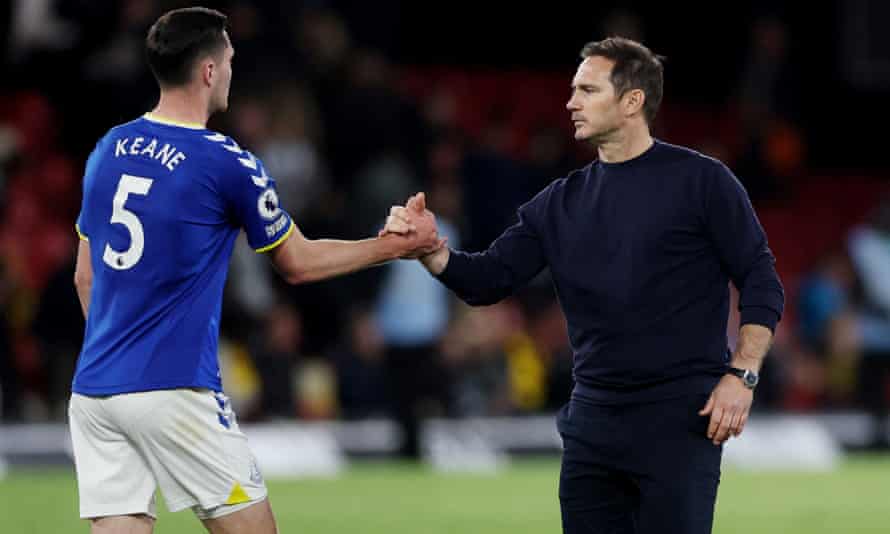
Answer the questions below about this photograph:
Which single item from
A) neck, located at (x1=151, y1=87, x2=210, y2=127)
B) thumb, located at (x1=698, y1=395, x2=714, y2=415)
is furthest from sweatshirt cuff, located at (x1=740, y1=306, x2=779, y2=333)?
neck, located at (x1=151, y1=87, x2=210, y2=127)

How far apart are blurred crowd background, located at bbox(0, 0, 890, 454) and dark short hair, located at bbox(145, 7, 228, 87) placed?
7865 mm

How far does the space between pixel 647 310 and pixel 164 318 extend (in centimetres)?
165

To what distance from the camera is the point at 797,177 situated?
758 inches

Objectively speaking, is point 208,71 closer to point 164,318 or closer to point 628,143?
point 164,318

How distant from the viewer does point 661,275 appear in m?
5.95

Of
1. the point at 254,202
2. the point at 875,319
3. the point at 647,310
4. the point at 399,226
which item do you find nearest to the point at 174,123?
the point at 254,202

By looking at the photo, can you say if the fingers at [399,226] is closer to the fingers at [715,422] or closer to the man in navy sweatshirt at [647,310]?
the man in navy sweatshirt at [647,310]

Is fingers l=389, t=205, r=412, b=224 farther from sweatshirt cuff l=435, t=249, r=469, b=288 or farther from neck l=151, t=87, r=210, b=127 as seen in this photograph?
neck l=151, t=87, r=210, b=127

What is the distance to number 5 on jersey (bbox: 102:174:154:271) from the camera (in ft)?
18.6

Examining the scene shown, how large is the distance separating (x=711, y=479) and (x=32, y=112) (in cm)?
1191

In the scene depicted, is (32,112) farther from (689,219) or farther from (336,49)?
(689,219)

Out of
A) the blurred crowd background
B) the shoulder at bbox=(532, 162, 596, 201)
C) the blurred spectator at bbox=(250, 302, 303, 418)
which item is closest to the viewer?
the shoulder at bbox=(532, 162, 596, 201)

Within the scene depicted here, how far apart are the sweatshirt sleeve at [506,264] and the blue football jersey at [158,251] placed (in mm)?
961

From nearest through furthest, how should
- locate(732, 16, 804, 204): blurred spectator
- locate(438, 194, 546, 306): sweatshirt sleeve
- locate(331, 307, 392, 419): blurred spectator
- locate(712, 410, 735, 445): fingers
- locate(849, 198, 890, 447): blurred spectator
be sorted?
locate(712, 410, 735, 445): fingers → locate(438, 194, 546, 306): sweatshirt sleeve → locate(331, 307, 392, 419): blurred spectator → locate(849, 198, 890, 447): blurred spectator → locate(732, 16, 804, 204): blurred spectator
